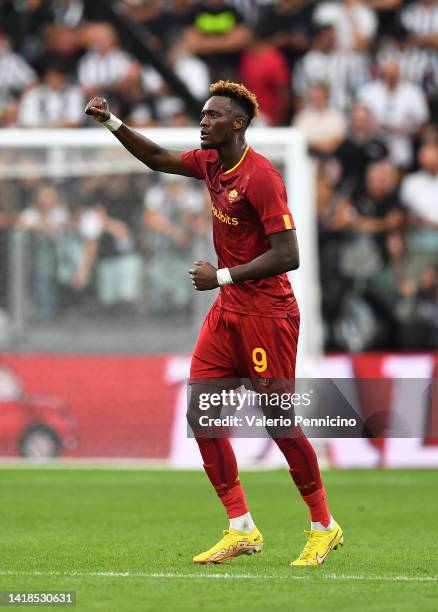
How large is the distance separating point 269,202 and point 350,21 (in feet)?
34.5

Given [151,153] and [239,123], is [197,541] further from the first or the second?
[239,123]

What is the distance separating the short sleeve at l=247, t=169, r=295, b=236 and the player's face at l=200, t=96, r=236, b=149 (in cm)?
31

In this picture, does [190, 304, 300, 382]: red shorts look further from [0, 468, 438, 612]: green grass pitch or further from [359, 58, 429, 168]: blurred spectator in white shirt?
[359, 58, 429, 168]: blurred spectator in white shirt

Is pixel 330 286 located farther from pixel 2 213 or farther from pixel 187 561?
pixel 187 561

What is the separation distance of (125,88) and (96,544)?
9.81 meters

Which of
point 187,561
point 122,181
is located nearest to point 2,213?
point 122,181

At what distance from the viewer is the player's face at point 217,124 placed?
23.0ft

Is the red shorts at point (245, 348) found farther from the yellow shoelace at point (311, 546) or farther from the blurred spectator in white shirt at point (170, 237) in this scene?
the blurred spectator in white shirt at point (170, 237)

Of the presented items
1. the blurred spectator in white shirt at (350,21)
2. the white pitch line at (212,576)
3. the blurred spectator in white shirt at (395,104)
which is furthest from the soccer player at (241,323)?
the blurred spectator in white shirt at (350,21)

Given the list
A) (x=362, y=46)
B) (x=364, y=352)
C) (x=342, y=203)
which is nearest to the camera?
(x=364, y=352)

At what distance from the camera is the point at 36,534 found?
8398mm

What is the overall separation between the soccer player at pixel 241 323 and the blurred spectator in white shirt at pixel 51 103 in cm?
965

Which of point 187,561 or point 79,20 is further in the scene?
point 79,20

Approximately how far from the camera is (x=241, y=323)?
7.05 metres
